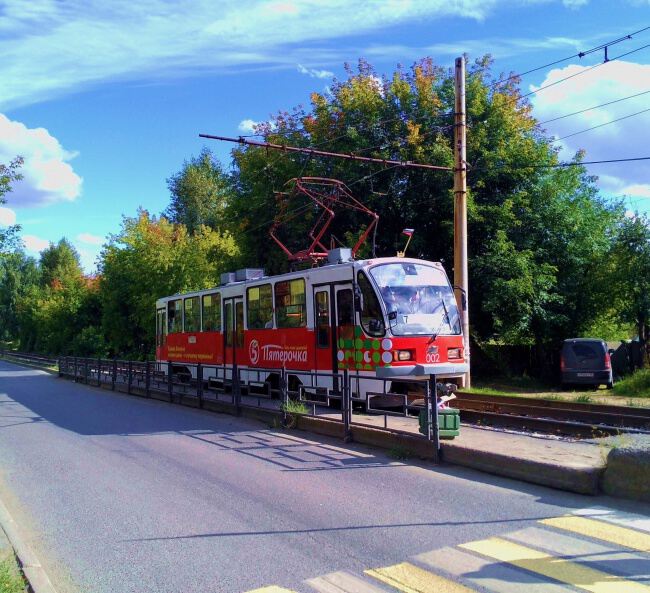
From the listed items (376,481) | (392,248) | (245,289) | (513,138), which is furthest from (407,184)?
(376,481)

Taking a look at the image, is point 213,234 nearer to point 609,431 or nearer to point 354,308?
point 354,308

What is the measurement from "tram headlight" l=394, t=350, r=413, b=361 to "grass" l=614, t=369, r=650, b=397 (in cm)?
925

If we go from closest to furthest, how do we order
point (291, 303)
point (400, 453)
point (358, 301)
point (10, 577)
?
point (10, 577)
point (400, 453)
point (358, 301)
point (291, 303)

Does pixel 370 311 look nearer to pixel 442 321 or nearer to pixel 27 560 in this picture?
pixel 442 321

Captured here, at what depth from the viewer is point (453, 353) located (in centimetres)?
1280

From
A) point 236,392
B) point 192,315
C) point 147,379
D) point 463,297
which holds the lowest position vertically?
point 147,379

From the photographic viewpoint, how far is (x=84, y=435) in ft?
39.9

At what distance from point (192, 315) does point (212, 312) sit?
1759mm

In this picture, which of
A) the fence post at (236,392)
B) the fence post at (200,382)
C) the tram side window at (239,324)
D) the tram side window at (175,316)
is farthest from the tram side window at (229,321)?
the tram side window at (175,316)

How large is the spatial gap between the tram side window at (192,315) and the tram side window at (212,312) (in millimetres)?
544

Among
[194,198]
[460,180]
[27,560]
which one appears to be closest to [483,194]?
[460,180]

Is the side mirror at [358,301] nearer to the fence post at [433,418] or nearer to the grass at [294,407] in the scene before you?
the grass at [294,407]

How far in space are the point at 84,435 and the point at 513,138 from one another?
17451 mm

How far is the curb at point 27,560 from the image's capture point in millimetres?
4633
